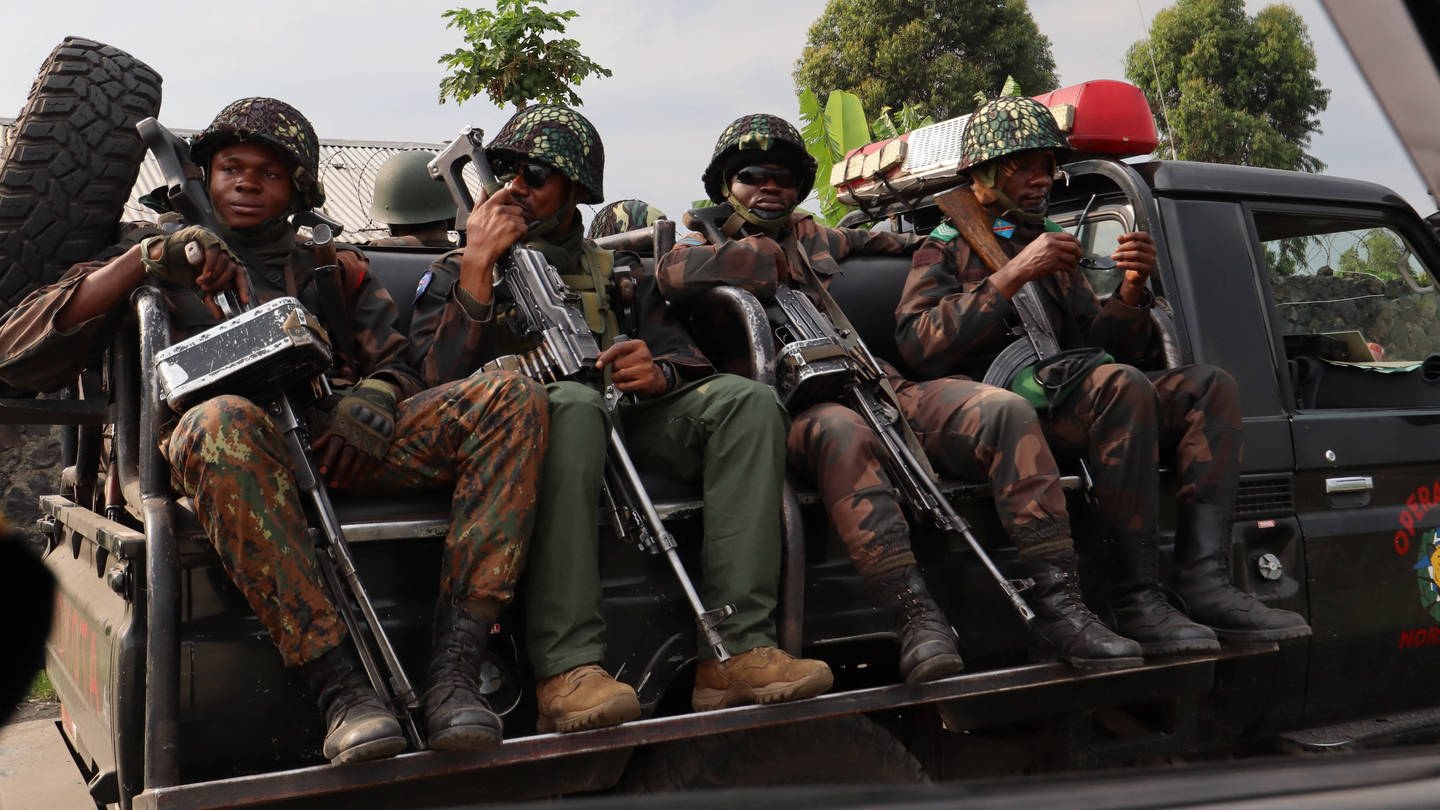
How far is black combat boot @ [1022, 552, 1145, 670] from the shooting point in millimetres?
2816

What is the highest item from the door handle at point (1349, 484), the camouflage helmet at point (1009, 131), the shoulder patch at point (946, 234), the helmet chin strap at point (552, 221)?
the camouflage helmet at point (1009, 131)

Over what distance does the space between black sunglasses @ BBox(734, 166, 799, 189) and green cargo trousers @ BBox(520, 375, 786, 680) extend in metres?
0.88

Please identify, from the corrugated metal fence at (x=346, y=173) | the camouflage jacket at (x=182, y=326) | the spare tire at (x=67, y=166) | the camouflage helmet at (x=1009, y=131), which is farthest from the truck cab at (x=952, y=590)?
the corrugated metal fence at (x=346, y=173)

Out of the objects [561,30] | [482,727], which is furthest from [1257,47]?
[561,30]

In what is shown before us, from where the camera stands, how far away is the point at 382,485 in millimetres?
2654

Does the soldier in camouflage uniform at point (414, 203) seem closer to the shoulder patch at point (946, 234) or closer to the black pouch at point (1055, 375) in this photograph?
the shoulder patch at point (946, 234)

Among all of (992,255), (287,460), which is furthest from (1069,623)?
(287,460)

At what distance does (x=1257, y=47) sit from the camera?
3.29ft

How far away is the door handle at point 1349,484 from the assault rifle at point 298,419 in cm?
275

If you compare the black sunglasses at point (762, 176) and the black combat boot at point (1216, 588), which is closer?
the black combat boot at point (1216, 588)

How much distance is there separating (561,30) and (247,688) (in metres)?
8.59

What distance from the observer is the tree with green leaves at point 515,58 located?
32.8 feet

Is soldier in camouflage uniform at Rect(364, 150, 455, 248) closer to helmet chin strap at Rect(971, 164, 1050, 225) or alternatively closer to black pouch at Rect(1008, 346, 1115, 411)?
helmet chin strap at Rect(971, 164, 1050, 225)

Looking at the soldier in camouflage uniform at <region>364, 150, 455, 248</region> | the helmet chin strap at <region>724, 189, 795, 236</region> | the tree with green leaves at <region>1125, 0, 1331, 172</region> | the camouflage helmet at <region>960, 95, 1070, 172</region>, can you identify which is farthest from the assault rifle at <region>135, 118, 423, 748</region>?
the soldier in camouflage uniform at <region>364, 150, 455, 248</region>
